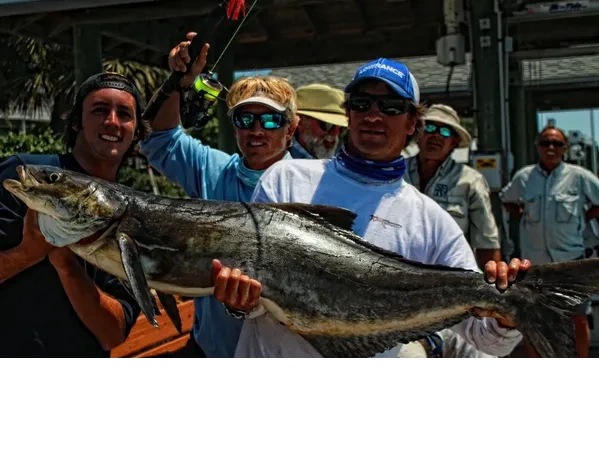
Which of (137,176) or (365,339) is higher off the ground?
(137,176)

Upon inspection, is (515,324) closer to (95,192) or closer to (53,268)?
(95,192)

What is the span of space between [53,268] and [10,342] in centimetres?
22

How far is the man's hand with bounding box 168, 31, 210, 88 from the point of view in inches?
80.6

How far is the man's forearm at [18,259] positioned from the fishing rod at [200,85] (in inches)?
24.9

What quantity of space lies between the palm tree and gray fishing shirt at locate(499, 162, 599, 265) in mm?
3649

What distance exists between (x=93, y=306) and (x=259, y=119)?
873mm

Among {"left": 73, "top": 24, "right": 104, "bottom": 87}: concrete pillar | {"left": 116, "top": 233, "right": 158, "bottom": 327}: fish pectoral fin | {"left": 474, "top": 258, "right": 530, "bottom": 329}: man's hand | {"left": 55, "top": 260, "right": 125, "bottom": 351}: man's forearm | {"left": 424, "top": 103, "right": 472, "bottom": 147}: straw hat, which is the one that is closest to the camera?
{"left": 116, "top": 233, "right": 158, "bottom": 327}: fish pectoral fin

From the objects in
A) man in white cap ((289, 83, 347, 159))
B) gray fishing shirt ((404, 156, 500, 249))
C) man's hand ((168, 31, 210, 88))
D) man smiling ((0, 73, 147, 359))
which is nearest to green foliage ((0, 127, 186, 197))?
man smiling ((0, 73, 147, 359))

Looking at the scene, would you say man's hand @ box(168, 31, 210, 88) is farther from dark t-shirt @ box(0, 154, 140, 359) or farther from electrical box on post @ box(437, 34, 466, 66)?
electrical box on post @ box(437, 34, 466, 66)

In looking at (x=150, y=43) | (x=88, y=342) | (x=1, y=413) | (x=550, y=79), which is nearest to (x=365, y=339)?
(x=88, y=342)

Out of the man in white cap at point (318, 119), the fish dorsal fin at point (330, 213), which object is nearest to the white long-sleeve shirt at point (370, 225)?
the fish dorsal fin at point (330, 213)

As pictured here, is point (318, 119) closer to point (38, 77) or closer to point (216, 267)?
point (38, 77)

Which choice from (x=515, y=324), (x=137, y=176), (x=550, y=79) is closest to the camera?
(x=515, y=324)

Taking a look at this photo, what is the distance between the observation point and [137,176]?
2.37 m
